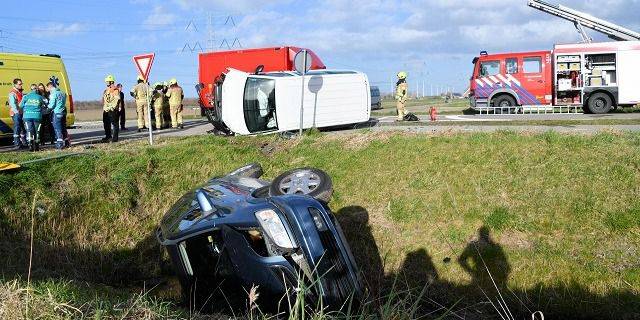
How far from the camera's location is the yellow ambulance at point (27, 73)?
565 inches

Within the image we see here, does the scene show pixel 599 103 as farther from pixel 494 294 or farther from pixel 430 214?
pixel 494 294

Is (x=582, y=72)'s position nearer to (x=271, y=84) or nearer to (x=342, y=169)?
(x=271, y=84)

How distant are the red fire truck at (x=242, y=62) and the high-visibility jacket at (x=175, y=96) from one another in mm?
856

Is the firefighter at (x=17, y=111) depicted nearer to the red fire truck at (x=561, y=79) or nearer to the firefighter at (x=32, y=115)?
the firefighter at (x=32, y=115)

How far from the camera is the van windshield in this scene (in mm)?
14375

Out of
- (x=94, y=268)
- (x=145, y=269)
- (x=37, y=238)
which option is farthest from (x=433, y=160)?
(x=37, y=238)

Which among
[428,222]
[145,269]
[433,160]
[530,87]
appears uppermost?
[530,87]

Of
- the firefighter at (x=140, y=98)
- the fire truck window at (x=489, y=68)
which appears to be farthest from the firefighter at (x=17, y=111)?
the fire truck window at (x=489, y=68)

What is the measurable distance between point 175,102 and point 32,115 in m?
7.57

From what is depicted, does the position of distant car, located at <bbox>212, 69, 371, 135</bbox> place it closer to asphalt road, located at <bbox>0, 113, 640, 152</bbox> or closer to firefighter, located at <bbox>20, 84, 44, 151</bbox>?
asphalt road, located at <bbox>0, 113, 640, 152</bbox>

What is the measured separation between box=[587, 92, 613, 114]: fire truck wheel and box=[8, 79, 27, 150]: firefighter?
17.4m

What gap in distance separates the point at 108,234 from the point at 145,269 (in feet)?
3.05

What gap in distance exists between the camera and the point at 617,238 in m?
7.31

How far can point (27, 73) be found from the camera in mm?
14969
